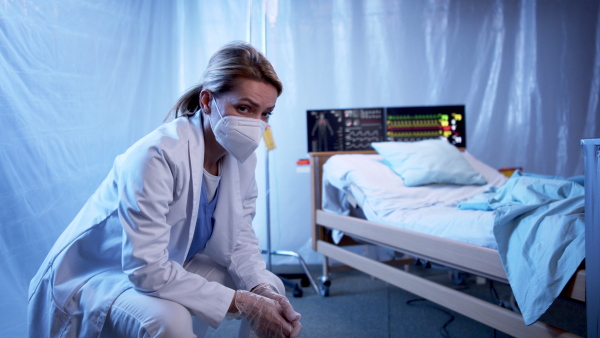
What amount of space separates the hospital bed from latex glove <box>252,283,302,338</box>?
0.65 m

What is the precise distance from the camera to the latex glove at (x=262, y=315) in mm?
994

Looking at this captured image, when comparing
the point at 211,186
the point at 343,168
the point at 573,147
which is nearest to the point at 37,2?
the point at 211,186

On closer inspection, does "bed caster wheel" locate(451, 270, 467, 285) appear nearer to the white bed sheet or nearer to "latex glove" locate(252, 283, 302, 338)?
the white bed sheet

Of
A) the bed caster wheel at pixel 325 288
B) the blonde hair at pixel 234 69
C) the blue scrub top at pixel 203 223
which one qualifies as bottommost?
the bed caster wheel at pixel 325 288

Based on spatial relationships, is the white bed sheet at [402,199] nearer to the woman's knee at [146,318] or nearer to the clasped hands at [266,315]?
the clasped hands at [266,315]

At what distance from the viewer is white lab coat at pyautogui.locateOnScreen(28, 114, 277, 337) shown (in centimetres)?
95

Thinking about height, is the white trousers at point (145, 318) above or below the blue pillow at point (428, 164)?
below

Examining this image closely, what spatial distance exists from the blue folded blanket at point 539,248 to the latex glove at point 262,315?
0.68 metres

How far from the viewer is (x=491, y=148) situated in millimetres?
3195

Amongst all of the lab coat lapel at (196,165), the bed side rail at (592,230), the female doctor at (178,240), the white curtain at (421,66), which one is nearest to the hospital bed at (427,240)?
the bed side rail at (592,230)

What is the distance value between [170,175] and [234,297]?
12.4 inches

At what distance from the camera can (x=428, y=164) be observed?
2377mm

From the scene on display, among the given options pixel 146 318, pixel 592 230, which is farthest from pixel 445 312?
pixel 146 318

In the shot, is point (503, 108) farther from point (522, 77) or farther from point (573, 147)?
point (573, 147)
